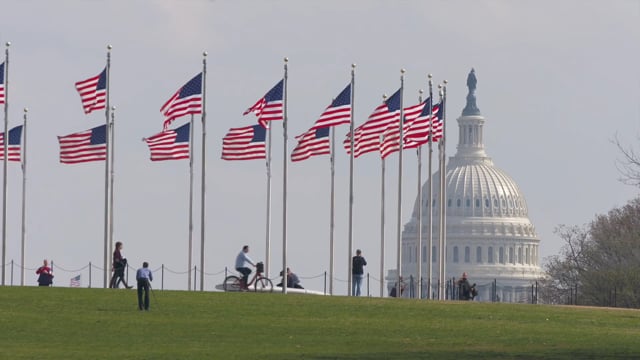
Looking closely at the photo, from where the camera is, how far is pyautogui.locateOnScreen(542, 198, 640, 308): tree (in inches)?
4262

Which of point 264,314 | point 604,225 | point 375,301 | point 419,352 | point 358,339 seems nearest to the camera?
point 419,352

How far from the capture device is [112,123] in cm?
8538

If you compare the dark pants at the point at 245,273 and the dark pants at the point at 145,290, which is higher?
the dark pants at the point at 245,273

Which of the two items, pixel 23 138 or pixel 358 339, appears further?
pixel 23 138

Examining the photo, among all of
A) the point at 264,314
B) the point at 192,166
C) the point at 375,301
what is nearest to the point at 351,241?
the point at 192,166

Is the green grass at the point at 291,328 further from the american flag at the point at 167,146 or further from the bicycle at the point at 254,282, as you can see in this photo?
the american flag at the point at 167,146

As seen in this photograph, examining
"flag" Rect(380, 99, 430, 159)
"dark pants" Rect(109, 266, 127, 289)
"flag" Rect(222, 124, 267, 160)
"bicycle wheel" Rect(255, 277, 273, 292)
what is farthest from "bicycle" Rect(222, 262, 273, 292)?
"flag" Rect(380, 99, 430, 159)

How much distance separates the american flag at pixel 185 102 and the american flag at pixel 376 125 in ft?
21.8

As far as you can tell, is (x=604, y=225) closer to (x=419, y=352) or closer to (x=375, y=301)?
(x=375, y=301)

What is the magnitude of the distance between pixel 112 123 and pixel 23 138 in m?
5.22

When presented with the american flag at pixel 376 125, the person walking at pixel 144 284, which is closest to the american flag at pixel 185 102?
the american flag at pixel 376 125

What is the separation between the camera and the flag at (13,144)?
85.6 meters

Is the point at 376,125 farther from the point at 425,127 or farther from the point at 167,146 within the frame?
the point at 167,146

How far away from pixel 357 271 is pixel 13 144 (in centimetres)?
1549
